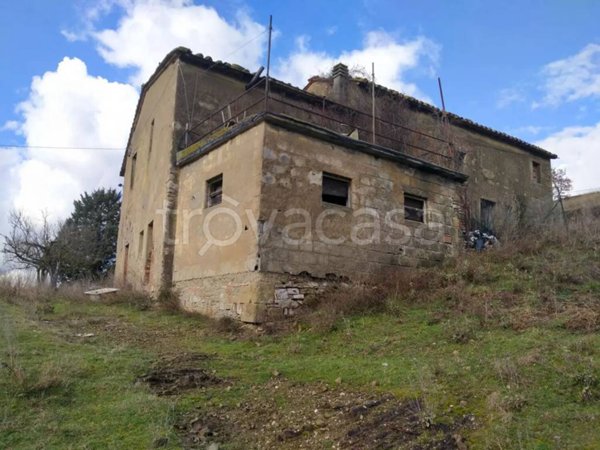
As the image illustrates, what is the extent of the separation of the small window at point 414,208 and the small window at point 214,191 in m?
4.68

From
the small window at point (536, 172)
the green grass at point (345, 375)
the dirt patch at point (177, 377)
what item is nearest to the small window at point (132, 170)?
the green grass at point (345, 375)

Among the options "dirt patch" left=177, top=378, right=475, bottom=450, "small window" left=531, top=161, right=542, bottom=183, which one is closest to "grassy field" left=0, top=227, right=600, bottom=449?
"dirt patch" left=177, top=378, right=475, bottom=450

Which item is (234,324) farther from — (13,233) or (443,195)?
(13,233)

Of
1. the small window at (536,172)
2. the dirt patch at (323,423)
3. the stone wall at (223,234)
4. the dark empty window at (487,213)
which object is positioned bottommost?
the dirt patch at (323,423)

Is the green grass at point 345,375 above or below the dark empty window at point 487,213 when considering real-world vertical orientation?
below

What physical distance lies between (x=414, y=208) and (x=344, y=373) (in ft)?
24.1

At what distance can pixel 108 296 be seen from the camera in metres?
13.4

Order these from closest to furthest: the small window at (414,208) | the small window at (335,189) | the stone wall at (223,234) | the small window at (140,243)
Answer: the stone wall at (223,234), the small window at (335,189), the small window at (414,208), the small window at (140,243)

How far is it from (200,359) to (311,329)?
2.20 meters

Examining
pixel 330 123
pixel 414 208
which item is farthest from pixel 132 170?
pixel 414 208

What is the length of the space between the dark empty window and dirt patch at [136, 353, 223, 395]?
15.0 metres

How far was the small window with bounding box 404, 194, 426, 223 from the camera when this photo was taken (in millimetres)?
12828

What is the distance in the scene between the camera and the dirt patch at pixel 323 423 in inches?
176

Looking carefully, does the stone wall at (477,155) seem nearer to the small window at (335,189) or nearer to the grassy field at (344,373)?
the small window at (335,189)
